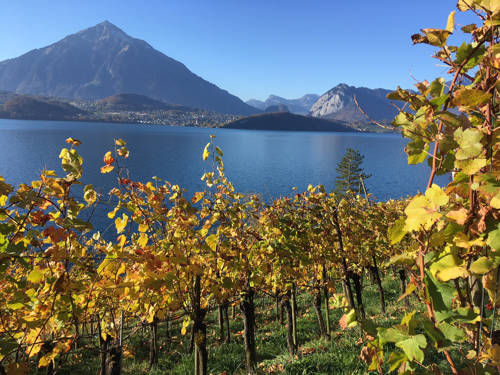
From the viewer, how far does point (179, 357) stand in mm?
9750

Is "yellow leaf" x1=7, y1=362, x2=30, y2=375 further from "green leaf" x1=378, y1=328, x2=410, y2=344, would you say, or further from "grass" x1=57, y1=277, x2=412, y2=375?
"grass" x1=57, y1=277, x2=412, y2=375

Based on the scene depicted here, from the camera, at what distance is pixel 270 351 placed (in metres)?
8.78

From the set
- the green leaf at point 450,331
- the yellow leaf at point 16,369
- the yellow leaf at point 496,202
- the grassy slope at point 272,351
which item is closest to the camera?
the yellow leaf at point 496,202

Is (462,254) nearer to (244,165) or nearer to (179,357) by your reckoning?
(179,357)

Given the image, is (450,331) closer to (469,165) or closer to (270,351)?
(469,165)

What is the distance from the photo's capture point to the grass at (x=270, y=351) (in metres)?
5.08

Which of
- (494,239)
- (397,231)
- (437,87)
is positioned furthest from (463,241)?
(437,87)

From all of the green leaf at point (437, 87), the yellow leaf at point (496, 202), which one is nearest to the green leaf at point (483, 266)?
the yellow leaf at point (496, 202)

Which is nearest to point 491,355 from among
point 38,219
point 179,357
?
point 38,219

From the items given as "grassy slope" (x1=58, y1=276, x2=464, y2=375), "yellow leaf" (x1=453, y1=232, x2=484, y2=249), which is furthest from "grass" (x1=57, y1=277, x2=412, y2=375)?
"yellow leaf" (x1=453, y1=232, x2=484, y2=249)

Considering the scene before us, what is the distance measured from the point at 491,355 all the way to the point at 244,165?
254 feet

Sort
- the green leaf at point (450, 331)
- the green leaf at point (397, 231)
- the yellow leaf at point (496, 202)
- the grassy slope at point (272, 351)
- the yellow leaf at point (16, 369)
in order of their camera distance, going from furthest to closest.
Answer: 1. the grassy slope at point (272, 351)
2. the yellow leaf at point (16, 369)
3. the green leaf at point (397, 231)
4. the green leaf at point (450, 331)
5. the yellow leaf at point (496, 202)

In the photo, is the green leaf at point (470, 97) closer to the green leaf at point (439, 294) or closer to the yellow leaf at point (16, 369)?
the green leaf at point (439, 294)

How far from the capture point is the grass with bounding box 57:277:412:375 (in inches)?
200
